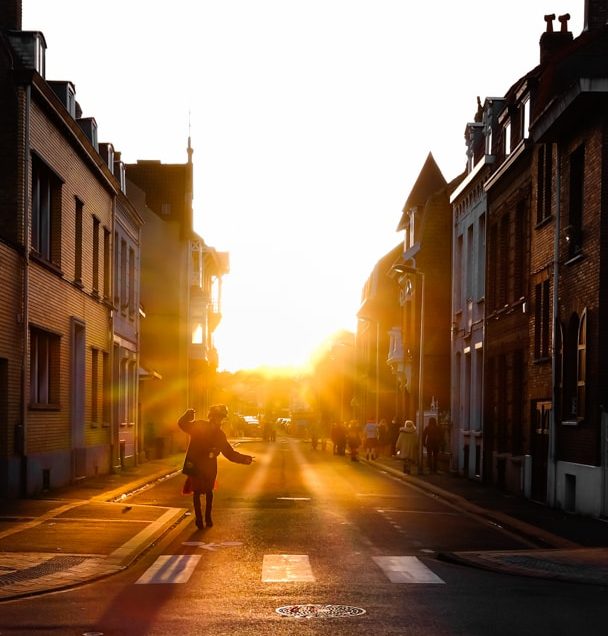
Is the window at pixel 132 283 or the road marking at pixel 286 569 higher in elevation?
the window at pixel 132 283

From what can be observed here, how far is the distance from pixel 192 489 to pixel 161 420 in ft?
137

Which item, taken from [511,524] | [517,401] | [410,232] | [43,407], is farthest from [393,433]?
[511,524]

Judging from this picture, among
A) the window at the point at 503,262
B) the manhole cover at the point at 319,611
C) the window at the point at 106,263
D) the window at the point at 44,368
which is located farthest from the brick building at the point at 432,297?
the manhole cover at the point at 319,611

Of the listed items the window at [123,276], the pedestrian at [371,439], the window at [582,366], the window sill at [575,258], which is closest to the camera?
the window at [582,366]

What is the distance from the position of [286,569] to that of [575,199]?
41.1ft

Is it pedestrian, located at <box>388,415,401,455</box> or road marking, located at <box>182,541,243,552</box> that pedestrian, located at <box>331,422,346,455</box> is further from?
road marking, located at <box>182,541,243,552</box>

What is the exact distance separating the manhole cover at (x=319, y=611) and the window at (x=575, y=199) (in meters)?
13.9

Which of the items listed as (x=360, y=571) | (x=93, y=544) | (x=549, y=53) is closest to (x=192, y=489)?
(x=93, y=544)

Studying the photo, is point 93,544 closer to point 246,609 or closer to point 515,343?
point 246,609

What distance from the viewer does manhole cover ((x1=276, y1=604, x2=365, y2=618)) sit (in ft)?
33.0

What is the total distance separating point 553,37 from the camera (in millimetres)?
30328

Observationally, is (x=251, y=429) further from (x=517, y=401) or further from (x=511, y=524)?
(x=511, y=524)

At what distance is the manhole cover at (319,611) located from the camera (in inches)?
396

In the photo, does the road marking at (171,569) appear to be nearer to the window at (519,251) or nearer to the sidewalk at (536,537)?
the sidewalk at (536,537)
